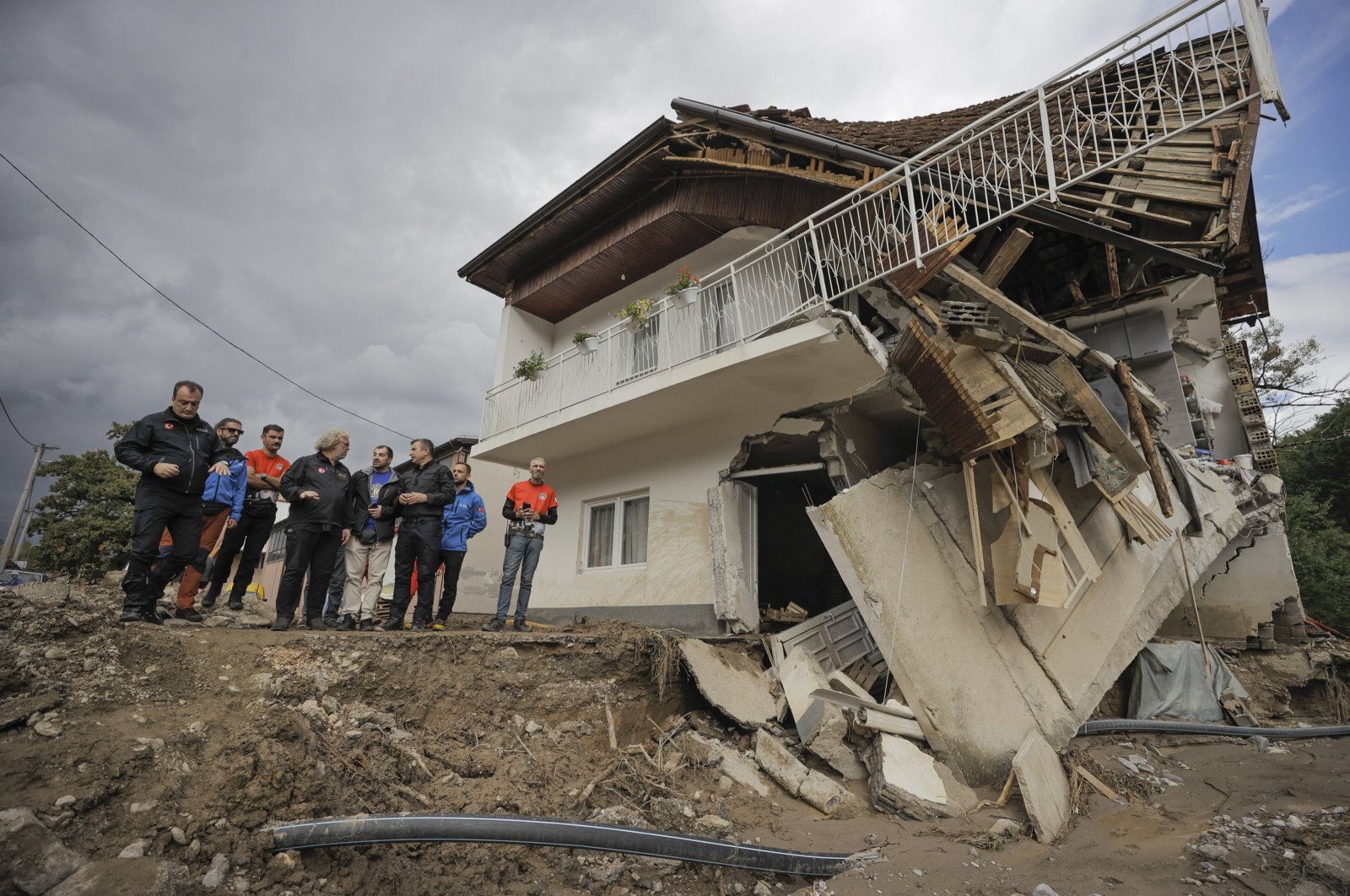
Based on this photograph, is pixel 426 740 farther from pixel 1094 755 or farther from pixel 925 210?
pixel 925 210

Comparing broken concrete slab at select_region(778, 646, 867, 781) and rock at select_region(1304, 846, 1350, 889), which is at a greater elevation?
broken concrete slab at select_region(778, 646, 867, 781)

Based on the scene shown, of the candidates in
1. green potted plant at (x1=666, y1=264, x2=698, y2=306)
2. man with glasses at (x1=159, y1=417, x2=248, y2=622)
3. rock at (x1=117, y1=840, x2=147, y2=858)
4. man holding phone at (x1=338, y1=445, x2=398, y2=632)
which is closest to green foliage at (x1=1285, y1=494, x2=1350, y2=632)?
green potted plant at (x1=666, y1=264, x2=698, y2=306)

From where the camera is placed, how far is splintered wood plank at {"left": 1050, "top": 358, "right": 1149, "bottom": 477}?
17.4 ft

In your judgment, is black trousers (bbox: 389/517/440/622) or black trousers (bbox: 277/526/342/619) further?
black trousers (bbox: 389/517/440/622)

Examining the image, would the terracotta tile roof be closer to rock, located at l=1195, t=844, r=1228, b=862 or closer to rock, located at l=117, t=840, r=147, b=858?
rock, located at l=1195, t=844, r=1228, b=862

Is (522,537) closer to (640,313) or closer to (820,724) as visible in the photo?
(820,724)

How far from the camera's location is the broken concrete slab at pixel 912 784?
405cm

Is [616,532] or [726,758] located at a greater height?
[616,532]

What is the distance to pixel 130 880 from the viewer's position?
7.00 feet

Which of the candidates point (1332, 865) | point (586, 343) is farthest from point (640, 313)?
point (1332, 865)

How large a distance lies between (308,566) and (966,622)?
19.3 feet

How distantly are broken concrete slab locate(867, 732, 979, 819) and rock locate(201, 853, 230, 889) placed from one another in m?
3.74

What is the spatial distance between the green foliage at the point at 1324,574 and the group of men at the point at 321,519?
582 inches

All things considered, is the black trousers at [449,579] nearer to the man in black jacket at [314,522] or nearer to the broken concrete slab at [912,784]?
the man in black jacket at [314,522]
